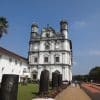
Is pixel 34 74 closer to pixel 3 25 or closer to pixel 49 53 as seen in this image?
pixel 49 53

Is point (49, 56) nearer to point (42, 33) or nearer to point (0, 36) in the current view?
point (42, 33)

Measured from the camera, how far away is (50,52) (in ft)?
278

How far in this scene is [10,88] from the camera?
10352 mm

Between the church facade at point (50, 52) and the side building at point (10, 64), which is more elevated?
the church facade at point (50, 52)

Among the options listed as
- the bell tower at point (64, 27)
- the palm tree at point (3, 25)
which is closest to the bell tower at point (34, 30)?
the bell tower at point (64, 27)

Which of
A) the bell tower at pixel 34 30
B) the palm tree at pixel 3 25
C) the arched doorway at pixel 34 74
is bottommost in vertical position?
the arched doorway at pixel 34 74

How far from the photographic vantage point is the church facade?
273 ft

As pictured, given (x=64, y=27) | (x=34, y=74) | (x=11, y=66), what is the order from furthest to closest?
(x=64, y=27) → (x=34, y=74) → (x=11, y=66)

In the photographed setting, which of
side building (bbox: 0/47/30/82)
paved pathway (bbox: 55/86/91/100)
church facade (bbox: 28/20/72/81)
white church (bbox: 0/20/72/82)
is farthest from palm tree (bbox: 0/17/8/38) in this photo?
church facade (bbox: 28/20/72/81)

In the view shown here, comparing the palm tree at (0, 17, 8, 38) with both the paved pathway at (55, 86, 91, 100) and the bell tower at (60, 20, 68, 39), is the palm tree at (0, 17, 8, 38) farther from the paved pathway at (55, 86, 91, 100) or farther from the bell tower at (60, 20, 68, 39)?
the bell tower at (60, 20, 68, 39)

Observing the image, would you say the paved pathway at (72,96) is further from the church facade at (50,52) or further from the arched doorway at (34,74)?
the arched doorway at (34,74)

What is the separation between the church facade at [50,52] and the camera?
273ft

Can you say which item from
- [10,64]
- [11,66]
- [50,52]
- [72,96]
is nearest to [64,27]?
[50,52]

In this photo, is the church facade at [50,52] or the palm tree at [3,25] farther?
the church facade at [50,52]
